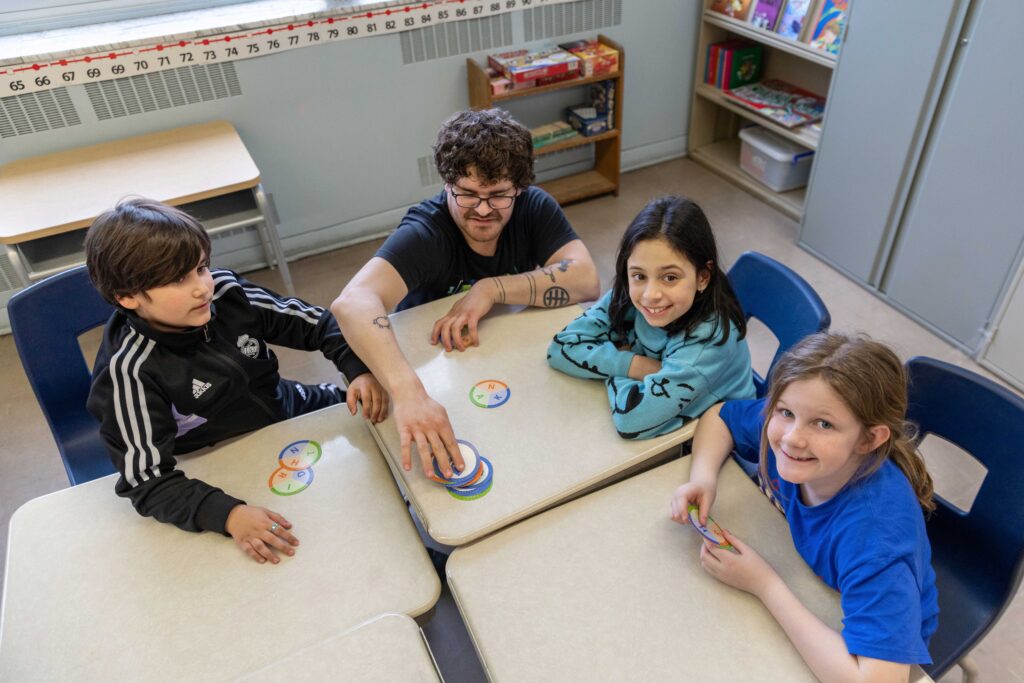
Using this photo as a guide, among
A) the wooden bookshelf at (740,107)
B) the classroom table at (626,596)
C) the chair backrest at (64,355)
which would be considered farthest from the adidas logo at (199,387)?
the wooden bookshelf at (740,107)

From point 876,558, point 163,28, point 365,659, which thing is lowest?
point 365,659

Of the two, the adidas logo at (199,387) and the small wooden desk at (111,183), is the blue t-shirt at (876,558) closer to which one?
the adidas logo at (199,387)

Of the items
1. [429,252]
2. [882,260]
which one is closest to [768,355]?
[882,260]

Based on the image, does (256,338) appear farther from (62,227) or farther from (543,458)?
(62,227)

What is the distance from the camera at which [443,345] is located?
4.96 ft

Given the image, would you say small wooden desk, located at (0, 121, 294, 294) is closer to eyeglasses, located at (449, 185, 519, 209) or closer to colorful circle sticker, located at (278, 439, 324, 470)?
eyeglasses, located at (449, 185, 519, 209)

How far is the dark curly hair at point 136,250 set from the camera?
1.20 metres

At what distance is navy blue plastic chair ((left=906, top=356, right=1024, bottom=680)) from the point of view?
1173mm

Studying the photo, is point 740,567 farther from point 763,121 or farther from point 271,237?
point 763,121

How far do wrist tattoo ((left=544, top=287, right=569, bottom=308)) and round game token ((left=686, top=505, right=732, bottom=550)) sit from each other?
64 centimetres

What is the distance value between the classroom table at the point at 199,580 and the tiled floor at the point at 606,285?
0.36ft

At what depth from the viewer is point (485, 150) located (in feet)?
4.96

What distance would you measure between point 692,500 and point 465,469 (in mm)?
384

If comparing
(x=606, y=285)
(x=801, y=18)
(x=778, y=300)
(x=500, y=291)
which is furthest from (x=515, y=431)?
(x=801, y=18)
